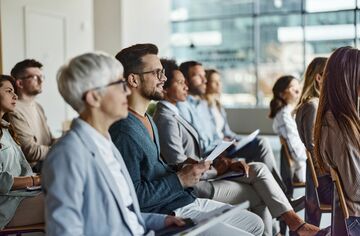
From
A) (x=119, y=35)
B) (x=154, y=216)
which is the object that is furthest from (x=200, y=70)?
(x=119, y=35)

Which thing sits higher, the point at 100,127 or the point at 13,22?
the point at 13,22

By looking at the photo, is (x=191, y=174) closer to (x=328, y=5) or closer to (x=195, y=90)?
(x=195, y=90)

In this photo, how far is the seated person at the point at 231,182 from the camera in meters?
3.06

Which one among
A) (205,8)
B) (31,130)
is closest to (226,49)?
(205,8)

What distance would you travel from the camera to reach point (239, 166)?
119 inches

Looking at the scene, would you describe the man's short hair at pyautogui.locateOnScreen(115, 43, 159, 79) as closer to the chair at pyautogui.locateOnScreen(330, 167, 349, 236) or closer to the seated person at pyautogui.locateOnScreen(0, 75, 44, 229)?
the seated person at pyautogui.locateOnScreen(0, 75, 44, 229)

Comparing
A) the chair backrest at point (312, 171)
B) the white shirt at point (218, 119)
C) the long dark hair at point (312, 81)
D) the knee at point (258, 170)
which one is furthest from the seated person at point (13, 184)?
the white shirt at point (218, 119)

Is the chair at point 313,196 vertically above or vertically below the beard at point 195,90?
below

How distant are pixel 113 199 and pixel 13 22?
232 inches

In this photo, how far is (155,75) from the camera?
8.20 ft

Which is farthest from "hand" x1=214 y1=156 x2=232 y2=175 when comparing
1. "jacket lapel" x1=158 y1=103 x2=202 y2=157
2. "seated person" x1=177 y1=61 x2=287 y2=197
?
"seated person" x1=177 y1=61 x2=287 y2=197

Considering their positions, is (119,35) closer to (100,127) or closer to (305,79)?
(305,79)

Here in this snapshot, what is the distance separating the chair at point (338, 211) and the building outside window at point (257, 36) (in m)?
8.68

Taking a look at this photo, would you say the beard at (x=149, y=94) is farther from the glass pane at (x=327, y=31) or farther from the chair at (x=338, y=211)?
the glass pane at (x=327, y=31)
